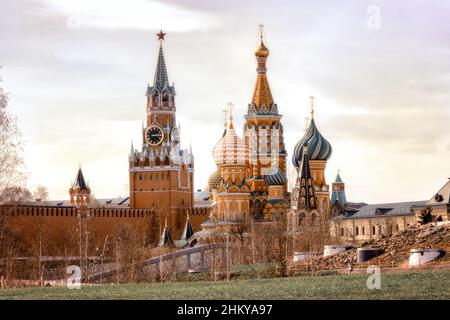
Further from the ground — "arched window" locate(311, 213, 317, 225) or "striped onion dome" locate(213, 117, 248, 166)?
"striped onion dome" locate(213, 117, 248, 166)

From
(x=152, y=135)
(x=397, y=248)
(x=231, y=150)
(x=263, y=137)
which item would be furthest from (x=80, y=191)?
(x=397, y=248)

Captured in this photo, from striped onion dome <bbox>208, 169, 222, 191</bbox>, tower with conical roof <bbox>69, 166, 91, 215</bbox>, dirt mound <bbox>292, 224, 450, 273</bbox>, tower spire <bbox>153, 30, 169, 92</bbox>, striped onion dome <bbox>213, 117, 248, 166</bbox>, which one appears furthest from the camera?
tower with conical roof <bbox>69, 166, 91, 215</bbox>

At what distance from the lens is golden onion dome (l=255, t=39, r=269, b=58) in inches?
3147

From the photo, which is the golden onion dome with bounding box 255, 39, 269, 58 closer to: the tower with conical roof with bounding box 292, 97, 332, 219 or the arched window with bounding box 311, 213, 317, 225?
the tower with conical roof with bounding box 292, 97, 332, 219

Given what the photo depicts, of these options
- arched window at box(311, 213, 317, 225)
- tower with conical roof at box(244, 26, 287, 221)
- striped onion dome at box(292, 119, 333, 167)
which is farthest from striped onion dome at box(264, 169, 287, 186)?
arched window at box(311, 213, 317, 225)

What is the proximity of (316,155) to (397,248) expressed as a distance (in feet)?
157

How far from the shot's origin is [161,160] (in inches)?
3654

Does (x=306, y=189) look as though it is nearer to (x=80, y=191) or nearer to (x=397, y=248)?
(x=80, y=191)

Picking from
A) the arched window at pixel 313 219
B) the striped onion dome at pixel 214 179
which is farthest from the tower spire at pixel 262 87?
the arched window at pixel 313 219

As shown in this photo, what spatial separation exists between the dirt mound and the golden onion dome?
154 ft

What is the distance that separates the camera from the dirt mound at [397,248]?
2959 centimetres

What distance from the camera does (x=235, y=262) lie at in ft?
159

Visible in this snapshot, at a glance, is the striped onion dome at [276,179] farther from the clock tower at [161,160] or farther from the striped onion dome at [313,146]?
the clock tower at [161,160]
